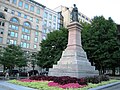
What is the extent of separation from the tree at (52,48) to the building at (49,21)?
97.1 ft

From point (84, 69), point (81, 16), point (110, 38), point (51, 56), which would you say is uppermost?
point (81, 16)

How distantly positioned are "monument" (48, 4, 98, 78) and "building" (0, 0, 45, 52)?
118ft

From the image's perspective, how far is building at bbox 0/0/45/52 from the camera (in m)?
51.6

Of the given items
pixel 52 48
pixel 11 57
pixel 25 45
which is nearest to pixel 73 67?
pixel 52 48

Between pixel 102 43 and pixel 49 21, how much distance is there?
4144 cm

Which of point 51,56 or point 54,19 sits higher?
point 54,19

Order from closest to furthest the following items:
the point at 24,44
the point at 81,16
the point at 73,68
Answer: the point at 73,68 < the point at 24,44 < the point at 81,16

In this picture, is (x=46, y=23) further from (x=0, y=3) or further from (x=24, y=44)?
(x=0, y=3)

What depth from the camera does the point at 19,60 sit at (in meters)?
33.5

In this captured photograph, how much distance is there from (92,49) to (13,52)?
16310 millimetres

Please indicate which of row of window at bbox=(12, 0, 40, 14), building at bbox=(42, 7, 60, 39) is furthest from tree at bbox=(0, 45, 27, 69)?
building at bbox=(42, 7, 60, 39)

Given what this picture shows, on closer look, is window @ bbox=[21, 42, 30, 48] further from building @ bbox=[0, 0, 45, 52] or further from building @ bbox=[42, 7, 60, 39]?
building @ bbox=[42, 7, 60, 39]

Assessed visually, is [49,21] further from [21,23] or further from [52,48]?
[52,48]

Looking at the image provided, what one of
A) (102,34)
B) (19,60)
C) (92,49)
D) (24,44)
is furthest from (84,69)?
(24,44)
